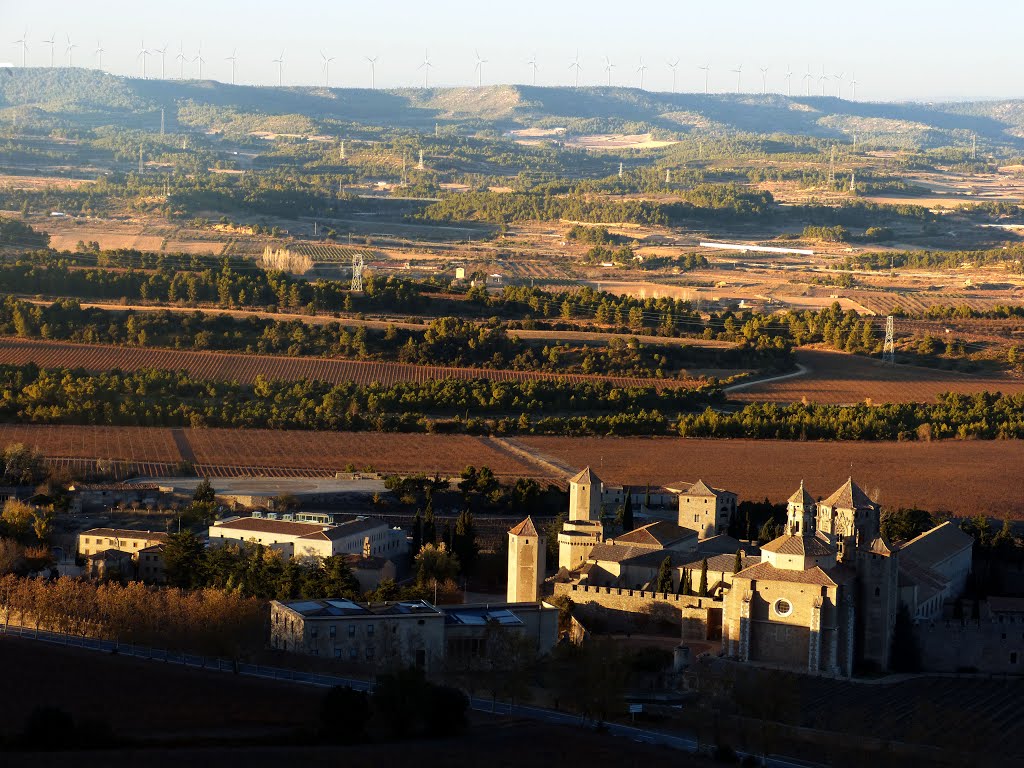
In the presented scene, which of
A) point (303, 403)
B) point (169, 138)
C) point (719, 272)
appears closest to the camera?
point (303, 403)

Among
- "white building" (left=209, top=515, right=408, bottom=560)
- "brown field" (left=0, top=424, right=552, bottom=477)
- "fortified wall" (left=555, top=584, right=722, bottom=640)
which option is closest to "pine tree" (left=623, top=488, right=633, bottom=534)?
"white building" (left=209, top=515, right=408, bottom=560)

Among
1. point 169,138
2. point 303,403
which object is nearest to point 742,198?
point 169,138

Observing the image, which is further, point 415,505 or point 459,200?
point 459,200

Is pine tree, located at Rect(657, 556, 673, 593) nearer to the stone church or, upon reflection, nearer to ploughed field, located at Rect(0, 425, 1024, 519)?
the stone church

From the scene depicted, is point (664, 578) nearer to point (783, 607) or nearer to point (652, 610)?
point (652, 610)

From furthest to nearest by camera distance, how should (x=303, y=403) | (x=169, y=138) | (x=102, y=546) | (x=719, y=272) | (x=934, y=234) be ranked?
(x=169, y=138) < (x=934, y=234) < (x=719, y=272) < (x=303, y=403) < (x=102, y=546)

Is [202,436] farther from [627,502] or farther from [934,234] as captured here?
[934,234]

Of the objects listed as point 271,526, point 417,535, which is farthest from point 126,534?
point 417,535
